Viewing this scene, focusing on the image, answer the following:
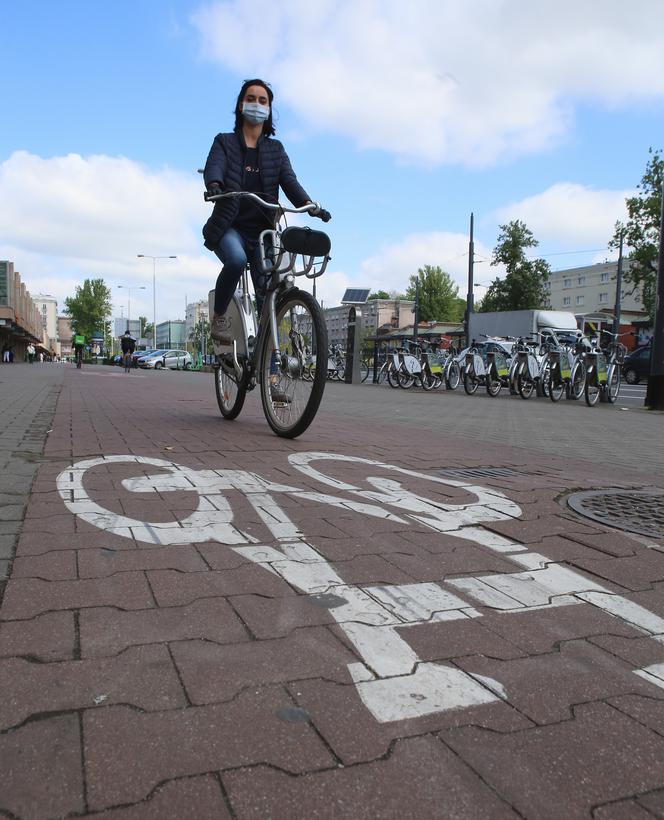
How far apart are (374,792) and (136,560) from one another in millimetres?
1446

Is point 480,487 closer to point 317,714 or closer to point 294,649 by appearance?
point 294,649

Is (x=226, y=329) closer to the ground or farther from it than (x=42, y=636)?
farther from it

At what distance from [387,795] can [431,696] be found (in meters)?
0.38

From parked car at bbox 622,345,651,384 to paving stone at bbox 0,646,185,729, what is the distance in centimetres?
2884

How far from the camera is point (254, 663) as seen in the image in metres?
1.76

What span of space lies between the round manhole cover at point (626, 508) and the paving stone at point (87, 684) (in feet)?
7.83

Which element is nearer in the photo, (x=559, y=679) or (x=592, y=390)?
(x=559, y=679)

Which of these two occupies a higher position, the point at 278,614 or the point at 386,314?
the point at 386,314

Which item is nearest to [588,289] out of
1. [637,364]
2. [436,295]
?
Answer: [436,295]

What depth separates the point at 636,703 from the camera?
1.67m

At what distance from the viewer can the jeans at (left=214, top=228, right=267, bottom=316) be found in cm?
555

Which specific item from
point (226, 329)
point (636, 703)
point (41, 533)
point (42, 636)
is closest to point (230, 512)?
point (41, 533)

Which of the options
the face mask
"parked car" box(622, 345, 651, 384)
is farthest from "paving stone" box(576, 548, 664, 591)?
"parked car" box(622, 345, 651, 384)

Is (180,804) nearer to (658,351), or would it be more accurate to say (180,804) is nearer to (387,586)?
(387,586)
